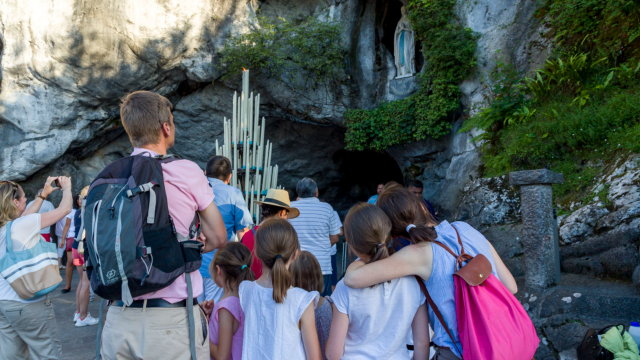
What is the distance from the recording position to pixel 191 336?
65.0 inches

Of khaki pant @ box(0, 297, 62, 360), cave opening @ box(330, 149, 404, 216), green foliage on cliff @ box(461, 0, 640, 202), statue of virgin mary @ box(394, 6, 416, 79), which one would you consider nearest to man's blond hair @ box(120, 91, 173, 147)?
khaki pant @ box(0, 297, 62, 360)

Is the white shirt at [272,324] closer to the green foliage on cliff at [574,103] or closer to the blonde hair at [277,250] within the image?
the blonde hair at [277,250]

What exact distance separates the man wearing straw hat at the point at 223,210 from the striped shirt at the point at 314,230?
1.58ft

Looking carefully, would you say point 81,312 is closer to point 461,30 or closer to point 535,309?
point 535,309

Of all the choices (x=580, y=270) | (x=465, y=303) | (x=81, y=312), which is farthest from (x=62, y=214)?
(x=580, y=270)

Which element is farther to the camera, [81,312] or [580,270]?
[81,312]

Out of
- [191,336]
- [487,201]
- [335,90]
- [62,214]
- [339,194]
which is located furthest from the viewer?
[339,194]

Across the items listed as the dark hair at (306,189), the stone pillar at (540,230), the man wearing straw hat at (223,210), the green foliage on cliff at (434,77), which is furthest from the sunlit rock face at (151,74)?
the man wearing straw hat at (223,210)

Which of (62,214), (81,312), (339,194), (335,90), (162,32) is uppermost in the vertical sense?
(162,32)

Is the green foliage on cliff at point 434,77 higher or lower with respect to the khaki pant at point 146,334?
higher

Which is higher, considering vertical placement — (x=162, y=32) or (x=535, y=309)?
(x=162, y=32)

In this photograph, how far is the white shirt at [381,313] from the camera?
1771mm

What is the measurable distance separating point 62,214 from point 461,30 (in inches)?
284

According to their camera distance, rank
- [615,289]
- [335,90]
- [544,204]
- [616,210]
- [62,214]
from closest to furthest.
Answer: [62,214], [615,289], [544,204], [616,210], [335,90]
